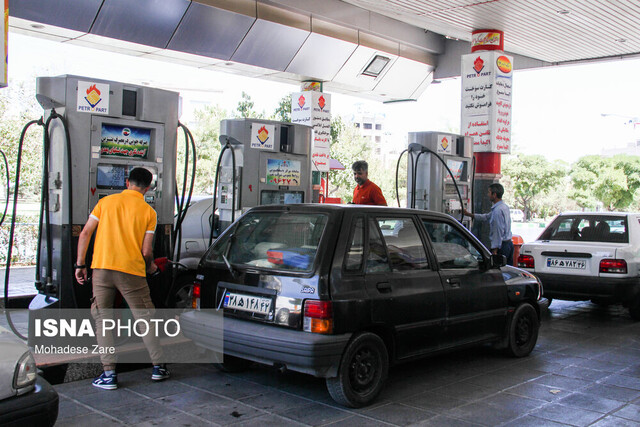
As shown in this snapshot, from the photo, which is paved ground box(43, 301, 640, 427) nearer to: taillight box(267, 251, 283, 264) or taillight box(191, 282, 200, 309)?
taillight box(191, 282, 200, 309)

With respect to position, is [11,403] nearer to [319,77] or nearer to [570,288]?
[570,288]

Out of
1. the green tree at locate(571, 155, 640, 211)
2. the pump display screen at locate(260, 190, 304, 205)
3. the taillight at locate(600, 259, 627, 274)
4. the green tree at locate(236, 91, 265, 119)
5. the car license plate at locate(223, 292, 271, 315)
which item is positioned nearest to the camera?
Answer: the car license plate at locate(223, 292, 271, 315)

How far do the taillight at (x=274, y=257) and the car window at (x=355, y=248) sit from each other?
0.52 m

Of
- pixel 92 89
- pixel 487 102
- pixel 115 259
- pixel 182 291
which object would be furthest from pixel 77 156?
pixel 487 102

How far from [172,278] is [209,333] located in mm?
2179

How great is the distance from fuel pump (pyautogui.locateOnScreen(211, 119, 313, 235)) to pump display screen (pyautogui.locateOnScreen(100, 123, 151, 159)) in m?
1.29

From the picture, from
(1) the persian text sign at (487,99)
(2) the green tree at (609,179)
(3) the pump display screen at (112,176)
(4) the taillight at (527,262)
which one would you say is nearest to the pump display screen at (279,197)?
(3) the pump display screen at (112,176)

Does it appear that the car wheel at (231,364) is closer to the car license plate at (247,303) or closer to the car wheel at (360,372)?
the car license plate at (247,303)

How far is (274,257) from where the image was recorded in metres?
4.80

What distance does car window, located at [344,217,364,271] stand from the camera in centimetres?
468

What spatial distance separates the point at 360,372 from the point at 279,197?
4.06 meters

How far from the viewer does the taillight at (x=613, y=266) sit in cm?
807

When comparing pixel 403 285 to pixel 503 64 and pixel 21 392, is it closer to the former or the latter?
pixel 21 392

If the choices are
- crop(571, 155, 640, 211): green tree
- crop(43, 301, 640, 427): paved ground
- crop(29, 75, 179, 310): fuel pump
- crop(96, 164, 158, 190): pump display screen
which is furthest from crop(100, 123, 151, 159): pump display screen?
crop(571, 155, 640, 211): green tree
